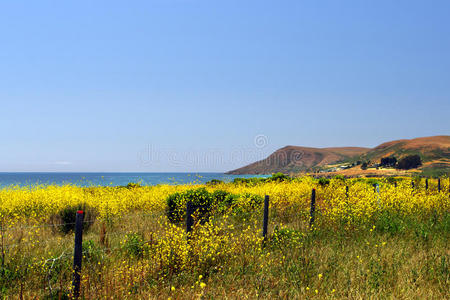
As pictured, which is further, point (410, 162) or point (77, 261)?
point (410, 162)

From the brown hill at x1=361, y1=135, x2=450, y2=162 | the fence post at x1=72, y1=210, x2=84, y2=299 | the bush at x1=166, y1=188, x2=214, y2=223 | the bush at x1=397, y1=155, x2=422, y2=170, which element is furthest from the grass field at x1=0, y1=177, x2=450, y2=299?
the brown hill at x1=361, y1=135, x2=450, y2=162

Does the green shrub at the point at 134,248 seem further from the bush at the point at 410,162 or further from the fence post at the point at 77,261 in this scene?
the bush at the point at 410,162

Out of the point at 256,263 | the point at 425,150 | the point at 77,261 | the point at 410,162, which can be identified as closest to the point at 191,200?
the point at 256,263

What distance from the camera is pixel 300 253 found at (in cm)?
629

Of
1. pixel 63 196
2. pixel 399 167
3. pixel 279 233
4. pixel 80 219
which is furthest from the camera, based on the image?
pixel 399 167

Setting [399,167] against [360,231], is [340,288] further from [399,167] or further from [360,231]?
[399,167]

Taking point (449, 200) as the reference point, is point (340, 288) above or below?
below

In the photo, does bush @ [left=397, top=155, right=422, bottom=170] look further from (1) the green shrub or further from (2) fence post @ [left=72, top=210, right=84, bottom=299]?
(2) fence post @ [left=72, top=210, right=84, bottom=299]

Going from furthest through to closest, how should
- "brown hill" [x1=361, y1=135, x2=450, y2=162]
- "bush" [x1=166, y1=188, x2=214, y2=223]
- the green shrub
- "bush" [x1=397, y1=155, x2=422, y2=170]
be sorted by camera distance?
"brown hill" [x1=361, y1=135, x2=450, y2=162] < "bush" [x1=397, y1=155, x2=422, y2=170] < "bush" [x1=166, y1=188, x2=214, y2=223] < the green shrub

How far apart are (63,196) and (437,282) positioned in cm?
1215

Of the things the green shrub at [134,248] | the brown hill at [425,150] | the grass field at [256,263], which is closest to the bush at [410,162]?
the brown hill at [425,150]

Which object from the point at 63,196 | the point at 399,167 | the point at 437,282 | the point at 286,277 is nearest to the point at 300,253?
the point at 286,277

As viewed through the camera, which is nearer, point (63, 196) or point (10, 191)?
point (63, 196)

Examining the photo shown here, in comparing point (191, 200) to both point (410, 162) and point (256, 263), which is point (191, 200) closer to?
point (256, 263)
